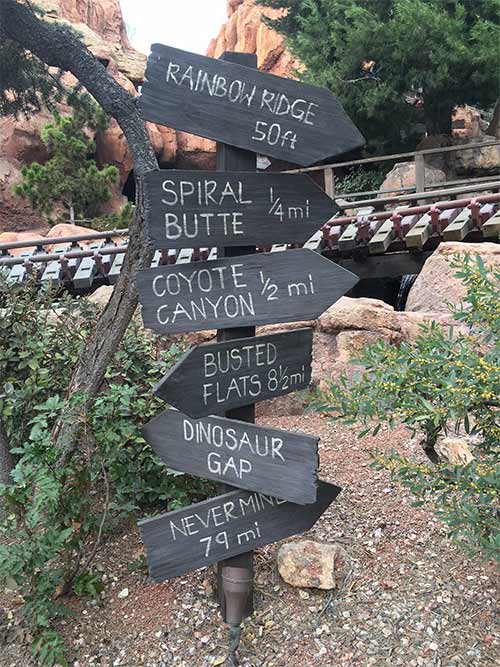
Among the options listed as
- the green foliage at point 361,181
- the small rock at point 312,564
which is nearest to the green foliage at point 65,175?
the green foliage at point 361,181

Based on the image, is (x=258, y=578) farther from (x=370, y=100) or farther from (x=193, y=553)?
(x=370, y=100)

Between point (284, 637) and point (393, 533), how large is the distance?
2.19 feet

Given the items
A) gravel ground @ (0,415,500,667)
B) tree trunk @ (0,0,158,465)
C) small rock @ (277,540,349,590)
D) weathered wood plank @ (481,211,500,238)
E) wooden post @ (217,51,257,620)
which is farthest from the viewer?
weathered wood plank @ (481,211,500,238)

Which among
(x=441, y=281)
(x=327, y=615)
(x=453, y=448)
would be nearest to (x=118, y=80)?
(x=441, y=281)

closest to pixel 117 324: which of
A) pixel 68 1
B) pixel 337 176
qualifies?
pixel 337 176

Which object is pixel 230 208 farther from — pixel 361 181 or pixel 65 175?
pixel 65 175

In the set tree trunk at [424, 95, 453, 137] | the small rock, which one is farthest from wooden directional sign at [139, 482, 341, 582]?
tree trunk at [424, 95, 453, 137]

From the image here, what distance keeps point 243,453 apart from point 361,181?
12669 millimetres

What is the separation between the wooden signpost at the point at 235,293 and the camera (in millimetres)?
1677

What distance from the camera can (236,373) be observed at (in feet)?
5.98

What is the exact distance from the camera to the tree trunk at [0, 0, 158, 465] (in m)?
2.38

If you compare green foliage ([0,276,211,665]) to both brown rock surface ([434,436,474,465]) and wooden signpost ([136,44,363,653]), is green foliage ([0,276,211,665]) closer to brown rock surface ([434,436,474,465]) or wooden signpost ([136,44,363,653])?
wooden signpost ([136,44,363,653])

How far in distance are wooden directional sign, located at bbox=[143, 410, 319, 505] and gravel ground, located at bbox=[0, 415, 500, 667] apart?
0.55 metres

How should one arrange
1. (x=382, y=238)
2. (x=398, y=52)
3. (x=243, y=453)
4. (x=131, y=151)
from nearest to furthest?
(x=243, y=453)
(x=131, y=151)
(x=382, y=238)
(x=398, y=52)
